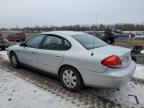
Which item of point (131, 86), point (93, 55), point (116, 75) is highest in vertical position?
point (93, 55)

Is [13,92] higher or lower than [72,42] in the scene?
lower

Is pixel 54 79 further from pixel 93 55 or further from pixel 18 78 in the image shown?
pixel 93 55

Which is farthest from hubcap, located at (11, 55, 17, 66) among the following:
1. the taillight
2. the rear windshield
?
the taillight

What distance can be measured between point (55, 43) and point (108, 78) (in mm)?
1915

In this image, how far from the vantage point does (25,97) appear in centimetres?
440

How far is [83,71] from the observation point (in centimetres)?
439

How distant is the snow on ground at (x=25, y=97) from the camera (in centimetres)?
400

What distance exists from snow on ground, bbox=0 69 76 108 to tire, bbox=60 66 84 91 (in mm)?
520

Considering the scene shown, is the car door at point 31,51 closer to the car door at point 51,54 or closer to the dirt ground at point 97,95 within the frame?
the car door at point 51,54

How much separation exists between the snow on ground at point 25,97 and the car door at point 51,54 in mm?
662

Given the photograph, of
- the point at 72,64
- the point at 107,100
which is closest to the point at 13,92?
the point at 72,64

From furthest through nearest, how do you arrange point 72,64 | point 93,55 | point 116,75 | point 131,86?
1. point 131,86
2. point 72,64
3. point 93,55
4. point 116,75

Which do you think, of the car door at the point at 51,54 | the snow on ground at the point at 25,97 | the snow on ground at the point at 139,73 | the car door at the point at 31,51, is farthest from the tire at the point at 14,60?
the snow on ground at the point at 139,73

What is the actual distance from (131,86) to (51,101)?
2.35 meters
